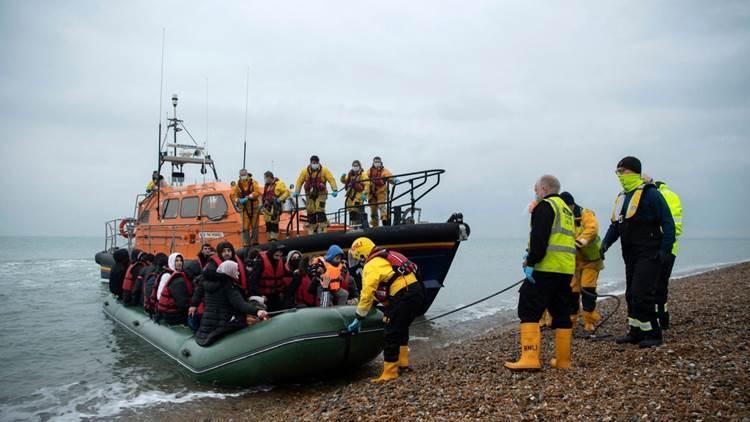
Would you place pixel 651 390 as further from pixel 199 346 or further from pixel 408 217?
pixel 408 217

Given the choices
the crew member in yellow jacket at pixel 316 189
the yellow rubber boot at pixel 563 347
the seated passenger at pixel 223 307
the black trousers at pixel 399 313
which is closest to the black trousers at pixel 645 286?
the yellow rubber boot at pixel 563 347

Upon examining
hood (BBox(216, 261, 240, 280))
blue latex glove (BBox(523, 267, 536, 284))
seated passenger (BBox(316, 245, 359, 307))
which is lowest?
seated passenger (BBox(316, 245, 359, 307))

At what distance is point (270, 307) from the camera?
6.44m

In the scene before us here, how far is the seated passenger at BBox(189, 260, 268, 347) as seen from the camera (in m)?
5.36

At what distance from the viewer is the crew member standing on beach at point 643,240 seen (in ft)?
14.0

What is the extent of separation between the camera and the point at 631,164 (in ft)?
14.5

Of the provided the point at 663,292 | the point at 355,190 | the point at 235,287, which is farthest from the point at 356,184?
the point at 663,292

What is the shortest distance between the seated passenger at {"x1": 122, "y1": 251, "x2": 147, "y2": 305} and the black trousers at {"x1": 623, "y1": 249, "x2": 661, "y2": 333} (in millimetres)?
7413

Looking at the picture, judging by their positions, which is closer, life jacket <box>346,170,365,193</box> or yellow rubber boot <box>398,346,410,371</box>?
yellow rubber boot <box>398,346,410,371</box>

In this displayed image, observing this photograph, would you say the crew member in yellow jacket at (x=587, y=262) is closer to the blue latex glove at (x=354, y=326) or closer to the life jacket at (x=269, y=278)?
the blue latex glove at (x=354, y=326)

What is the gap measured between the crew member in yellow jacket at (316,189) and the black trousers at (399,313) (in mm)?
4289

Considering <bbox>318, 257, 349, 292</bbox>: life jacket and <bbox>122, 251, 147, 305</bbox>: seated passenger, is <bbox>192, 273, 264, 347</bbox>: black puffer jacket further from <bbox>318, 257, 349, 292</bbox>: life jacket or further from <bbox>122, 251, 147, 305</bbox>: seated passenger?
<bbox>122, 251, 147, 305</bbox>: seated passenger

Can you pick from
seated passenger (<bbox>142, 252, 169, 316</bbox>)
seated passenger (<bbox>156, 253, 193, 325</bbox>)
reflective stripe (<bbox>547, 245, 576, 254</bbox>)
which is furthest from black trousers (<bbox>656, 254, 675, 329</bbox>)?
seated passenger (<bbox>142, 252, 169, 316</bbox>)

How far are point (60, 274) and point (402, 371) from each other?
2270 cm
